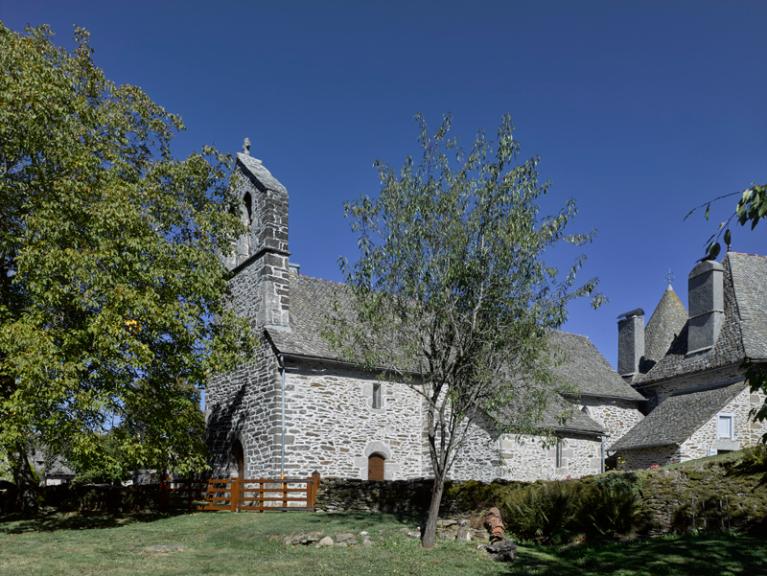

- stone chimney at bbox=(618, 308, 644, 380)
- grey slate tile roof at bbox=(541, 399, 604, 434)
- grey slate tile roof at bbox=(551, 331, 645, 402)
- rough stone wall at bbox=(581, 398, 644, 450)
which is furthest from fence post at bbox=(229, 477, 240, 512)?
stone chimney at bbox=(618, 308, 644, 380)

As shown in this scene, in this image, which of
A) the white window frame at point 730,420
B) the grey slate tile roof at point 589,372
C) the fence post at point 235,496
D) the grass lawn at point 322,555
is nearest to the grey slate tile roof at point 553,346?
the grey slate tile roof at point 589,372

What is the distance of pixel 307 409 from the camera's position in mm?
21125

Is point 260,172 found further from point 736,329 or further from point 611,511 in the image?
point 736,329

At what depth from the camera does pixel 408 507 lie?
1816 centimetres

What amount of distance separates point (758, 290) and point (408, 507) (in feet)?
66.0

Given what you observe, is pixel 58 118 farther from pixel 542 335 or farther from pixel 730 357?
pixel 730 357

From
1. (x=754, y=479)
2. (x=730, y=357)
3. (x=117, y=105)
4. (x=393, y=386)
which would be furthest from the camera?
(x=730, y=357)

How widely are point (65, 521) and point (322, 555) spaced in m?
10.0

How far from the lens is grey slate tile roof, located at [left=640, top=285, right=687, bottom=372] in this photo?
33344 mm

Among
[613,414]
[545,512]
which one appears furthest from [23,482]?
[613,414]

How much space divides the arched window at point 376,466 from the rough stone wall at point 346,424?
147 millimetres

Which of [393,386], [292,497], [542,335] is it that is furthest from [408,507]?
[542,335]

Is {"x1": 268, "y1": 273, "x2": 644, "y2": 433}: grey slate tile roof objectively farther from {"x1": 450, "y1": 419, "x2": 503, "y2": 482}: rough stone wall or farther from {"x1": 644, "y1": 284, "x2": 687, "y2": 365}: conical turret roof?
{"x1": 644, "y1": 284, "x2": 687, "y2": 365}: conical turret roof

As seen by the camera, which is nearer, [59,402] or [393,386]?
[59,402]
